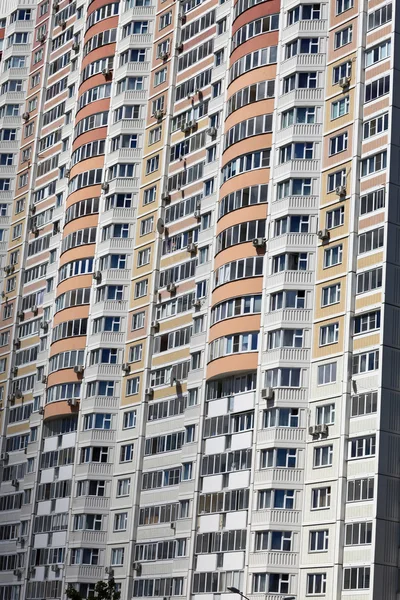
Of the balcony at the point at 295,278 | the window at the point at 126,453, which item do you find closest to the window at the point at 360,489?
the balcony at the point at 295,278

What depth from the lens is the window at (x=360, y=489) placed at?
69.2m

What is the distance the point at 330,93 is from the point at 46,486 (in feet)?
110

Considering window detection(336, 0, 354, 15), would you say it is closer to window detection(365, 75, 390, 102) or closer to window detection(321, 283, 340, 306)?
window detection(365, 75, 390, 102)

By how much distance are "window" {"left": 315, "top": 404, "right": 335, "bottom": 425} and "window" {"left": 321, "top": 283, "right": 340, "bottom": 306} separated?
5.64m

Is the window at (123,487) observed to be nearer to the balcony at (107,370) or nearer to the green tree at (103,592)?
the green tree at (103,592)

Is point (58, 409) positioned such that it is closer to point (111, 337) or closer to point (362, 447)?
point (111, 337)

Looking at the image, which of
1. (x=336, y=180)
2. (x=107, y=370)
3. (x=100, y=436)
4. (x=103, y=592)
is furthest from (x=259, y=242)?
(x=103, y=592)

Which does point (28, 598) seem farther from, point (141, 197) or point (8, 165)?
point (8, 165)

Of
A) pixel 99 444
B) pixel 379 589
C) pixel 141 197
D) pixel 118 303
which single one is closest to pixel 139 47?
pixel 141 197

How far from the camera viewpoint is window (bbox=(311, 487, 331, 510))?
235 feet

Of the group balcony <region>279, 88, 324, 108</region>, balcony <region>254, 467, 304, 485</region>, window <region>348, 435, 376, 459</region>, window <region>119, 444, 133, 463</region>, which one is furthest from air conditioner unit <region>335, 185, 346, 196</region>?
window <region>119, 444, 133, 463</region>

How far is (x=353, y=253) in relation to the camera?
74.2 meters

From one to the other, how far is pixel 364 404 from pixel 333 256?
9213 mm

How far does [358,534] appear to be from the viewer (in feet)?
227
